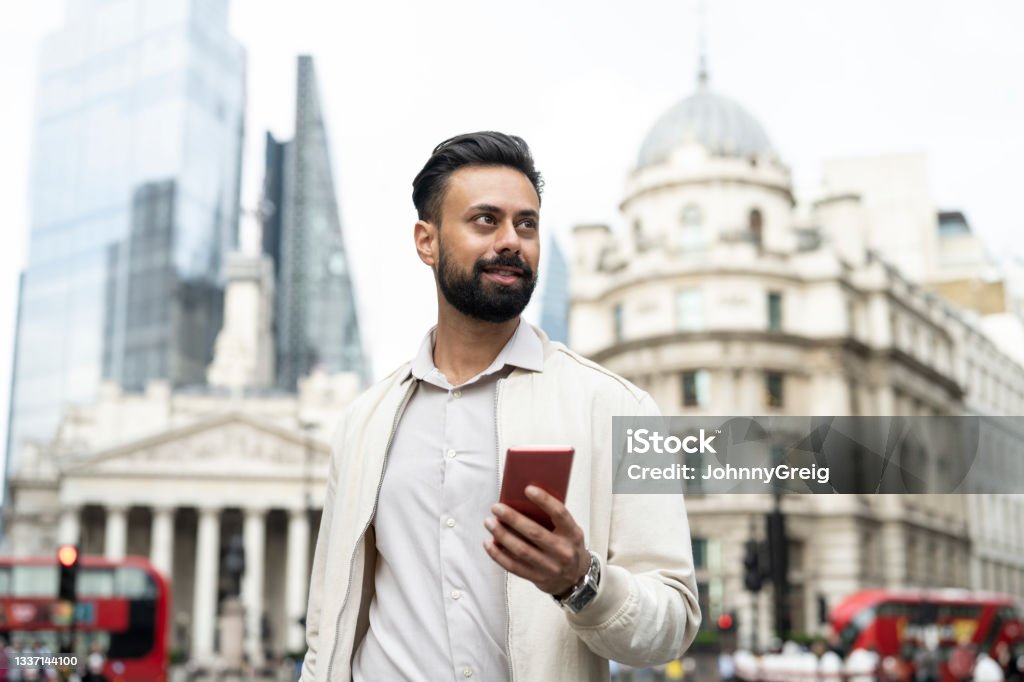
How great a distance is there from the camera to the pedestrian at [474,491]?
6.68 ft

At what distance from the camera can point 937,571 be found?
46.0 m

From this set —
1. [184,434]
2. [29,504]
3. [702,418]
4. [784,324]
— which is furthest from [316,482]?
[702,418]

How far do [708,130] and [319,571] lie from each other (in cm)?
4566

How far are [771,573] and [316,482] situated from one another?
4790 cm

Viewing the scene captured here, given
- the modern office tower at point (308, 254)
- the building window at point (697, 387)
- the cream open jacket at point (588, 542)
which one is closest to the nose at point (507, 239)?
the cream open jacket at point (588, 542)

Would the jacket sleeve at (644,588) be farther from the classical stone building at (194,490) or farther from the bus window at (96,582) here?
the classical stone building at (194,490)

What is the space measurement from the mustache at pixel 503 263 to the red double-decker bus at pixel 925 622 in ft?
99.3

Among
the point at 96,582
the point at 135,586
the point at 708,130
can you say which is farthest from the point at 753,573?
the point at 708,130

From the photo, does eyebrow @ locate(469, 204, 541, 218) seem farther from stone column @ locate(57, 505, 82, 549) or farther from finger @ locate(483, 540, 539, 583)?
stone column @ locate(57, 505, 82, 549)

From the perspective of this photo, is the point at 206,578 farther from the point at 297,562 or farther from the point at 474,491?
the point at 474,491

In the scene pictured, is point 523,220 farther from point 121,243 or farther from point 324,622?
point 121,243

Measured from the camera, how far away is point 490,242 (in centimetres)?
218

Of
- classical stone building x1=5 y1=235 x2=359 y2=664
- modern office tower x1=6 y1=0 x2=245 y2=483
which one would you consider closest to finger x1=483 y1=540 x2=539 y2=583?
classical stone building x1=5 y1=235 x2=359 y2=664

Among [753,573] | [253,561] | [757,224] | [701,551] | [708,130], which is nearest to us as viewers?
[753,573]
